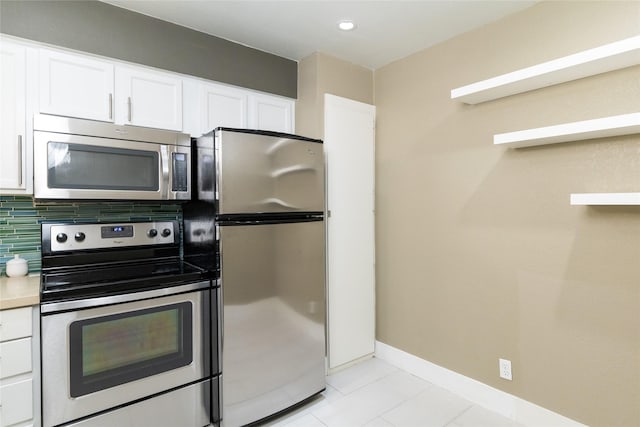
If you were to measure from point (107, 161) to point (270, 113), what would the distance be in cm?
125

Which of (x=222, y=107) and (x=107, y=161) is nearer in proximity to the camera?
(x=107, y=161)

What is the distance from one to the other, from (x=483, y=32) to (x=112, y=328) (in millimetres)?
2845

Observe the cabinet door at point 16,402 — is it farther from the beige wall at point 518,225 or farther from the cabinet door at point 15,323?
the beige wall at point 518,225

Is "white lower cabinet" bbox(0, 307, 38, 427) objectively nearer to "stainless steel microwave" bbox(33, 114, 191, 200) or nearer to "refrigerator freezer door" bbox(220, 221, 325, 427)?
"stainless steel microwave" bbox(33, 114, 191, 200)

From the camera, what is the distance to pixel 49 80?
1.86 meters

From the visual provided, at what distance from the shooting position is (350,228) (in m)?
2.82

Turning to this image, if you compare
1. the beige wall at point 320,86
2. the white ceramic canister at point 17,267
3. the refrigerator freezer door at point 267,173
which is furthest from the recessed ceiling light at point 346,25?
the white ceramic canister at point 17,267

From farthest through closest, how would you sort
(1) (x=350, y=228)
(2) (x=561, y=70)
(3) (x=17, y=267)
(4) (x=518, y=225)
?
(1) (x=350, y=228) < (4) (x=518, y=225) < (3) (x=17, y=267) < (2) (x=561, y=70)

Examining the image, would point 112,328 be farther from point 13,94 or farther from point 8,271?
point 13,94

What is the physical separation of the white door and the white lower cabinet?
5.88ft

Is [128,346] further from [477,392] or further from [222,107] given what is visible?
[477,392]

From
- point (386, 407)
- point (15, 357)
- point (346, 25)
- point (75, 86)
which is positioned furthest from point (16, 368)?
point (346, 25)

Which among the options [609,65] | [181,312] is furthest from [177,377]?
[609,65]

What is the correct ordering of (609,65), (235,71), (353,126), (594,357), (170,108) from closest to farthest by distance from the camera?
(609,65)
(594,357)
(170,108)
(235,71)
(353,126)
